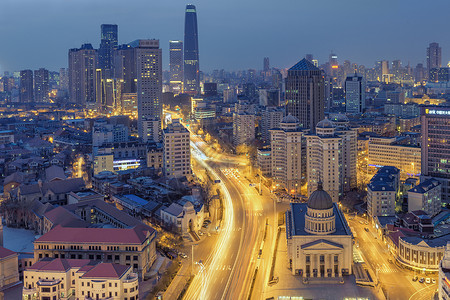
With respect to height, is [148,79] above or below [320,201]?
above

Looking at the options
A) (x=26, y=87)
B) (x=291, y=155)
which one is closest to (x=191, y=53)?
(x=26, y=87)

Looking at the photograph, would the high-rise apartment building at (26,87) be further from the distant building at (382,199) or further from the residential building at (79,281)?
the residential building at (79,281)

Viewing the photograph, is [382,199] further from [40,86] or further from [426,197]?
[40,86]

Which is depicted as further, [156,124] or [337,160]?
[156,124]

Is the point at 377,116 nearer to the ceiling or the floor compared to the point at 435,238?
nearer to the ceiling

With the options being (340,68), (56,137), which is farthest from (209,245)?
(340,68)

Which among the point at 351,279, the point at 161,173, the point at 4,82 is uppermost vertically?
the point at 4,82

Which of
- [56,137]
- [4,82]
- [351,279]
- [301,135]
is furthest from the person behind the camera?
[4,82]

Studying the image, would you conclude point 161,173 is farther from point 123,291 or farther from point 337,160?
point 123,291
